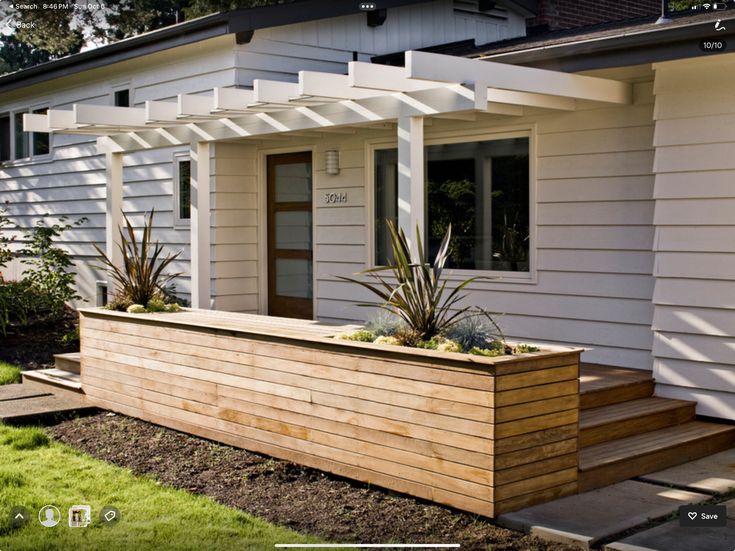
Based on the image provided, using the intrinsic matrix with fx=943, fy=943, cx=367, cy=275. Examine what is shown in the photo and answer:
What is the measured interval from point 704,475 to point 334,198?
5.03m

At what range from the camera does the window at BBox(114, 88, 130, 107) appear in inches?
478

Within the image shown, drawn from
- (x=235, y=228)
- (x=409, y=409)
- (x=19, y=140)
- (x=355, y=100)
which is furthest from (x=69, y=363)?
(x=19, y=140)

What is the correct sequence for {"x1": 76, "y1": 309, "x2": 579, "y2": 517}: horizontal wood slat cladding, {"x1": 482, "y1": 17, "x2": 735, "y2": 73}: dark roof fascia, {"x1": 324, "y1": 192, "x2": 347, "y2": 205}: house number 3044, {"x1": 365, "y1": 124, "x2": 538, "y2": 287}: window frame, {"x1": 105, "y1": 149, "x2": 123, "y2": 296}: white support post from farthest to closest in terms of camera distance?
{"x1": 324, "y1": 192, "x2": 347, "y2": 205}: house number 3044, {"x1": 105, "y1": 149, "x2": 123, "y2": 296}: white support post, {"x1": 365, "y1": 124, "x2": 538, "y2": 287}: window frame, {"x1": 482, "y1": 17, "x2": 735, "y2": 73}: dark roof fascia, {"x1": 76, "y1": 309, "x2": 579, "y2": 517}: horizontal wood slat cladding

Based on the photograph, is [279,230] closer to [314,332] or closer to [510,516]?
[314,332]

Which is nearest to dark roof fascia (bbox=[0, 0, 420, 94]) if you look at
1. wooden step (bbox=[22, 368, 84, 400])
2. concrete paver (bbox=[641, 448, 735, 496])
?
wooden step (bbox=[22, 368, 84, 400])

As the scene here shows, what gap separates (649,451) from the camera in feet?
18.8

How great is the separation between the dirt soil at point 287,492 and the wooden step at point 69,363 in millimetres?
1634

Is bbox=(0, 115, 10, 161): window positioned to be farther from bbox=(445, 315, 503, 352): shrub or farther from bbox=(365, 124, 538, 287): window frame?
bbox=(445, 315, 503, 352): shrub

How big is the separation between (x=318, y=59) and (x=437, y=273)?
580 cm

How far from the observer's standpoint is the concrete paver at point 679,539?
172 inches

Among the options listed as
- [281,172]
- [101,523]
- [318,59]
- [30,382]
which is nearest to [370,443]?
[101,523]

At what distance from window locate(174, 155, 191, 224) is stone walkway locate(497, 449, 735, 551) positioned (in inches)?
268

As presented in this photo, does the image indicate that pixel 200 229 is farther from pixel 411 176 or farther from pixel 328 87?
pixel 411 176

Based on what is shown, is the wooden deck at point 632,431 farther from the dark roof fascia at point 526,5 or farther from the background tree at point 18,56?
the background tree at point 18,56
